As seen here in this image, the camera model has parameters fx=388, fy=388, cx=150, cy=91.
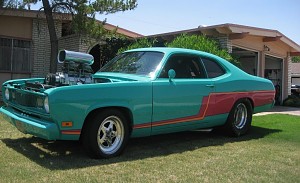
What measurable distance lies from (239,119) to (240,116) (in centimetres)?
6

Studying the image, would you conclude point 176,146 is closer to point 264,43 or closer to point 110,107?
point 110,107

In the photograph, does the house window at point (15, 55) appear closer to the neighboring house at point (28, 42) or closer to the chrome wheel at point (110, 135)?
the neighboring house at point (28, 42)

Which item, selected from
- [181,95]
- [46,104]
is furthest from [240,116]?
[46,104]

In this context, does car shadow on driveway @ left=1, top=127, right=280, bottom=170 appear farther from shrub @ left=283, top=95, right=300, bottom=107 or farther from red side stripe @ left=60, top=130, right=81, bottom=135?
shrub @ left=283, top=95, right=300, bottom=107

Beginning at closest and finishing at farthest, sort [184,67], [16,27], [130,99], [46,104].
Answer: [46,104], [130,99], [184,67], [16,27]

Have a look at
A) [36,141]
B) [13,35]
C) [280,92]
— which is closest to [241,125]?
[36,141]

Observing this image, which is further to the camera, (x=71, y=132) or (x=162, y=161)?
(x=162, y=161)

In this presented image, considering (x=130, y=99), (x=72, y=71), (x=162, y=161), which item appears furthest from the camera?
(x=72, y=71)

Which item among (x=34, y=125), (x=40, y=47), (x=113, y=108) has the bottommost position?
(x=34, y=125)

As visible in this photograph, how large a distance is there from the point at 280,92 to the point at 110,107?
15.6m

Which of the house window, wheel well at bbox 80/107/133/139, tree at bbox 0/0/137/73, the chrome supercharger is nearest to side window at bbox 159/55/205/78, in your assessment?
wheel well at bbox 80/107/133/139

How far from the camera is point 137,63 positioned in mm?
6363

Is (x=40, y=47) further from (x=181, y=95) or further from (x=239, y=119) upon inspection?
(x=181, y=95)

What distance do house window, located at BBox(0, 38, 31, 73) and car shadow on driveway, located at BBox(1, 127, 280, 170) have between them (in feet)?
28.1
